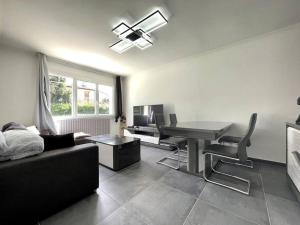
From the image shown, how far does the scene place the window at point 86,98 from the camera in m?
4.34

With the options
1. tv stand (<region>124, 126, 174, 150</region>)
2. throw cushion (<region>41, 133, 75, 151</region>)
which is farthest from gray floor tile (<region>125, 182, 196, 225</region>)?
tv stand (<region>124, 126, 174, 150</region>)

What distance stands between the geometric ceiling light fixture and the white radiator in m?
2.60

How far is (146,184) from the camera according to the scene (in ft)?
6.19

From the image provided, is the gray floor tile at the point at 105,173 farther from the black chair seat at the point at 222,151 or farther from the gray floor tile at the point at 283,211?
the gray floor tile at the point at 283,211

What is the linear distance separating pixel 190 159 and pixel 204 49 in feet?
8.52

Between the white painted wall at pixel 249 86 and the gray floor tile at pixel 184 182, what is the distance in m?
1.65

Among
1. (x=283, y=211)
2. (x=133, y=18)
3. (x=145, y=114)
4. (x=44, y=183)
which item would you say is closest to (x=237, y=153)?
(x=283, y=211)

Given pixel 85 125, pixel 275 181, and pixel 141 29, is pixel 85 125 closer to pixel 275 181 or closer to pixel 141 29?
pixel 141 29

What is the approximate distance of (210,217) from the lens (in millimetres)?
1300

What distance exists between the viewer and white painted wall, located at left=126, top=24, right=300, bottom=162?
7.94 ft

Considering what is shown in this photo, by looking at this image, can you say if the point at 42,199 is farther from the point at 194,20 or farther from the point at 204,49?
the point at 204,49

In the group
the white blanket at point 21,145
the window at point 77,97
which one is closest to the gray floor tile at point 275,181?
the white blanket at point 21,145

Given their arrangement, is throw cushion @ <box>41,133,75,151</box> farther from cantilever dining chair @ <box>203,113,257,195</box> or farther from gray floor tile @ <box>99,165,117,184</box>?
cantilever dining chair @ <box>203,113,257,195</box>

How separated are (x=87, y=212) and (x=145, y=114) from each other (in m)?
3.14
